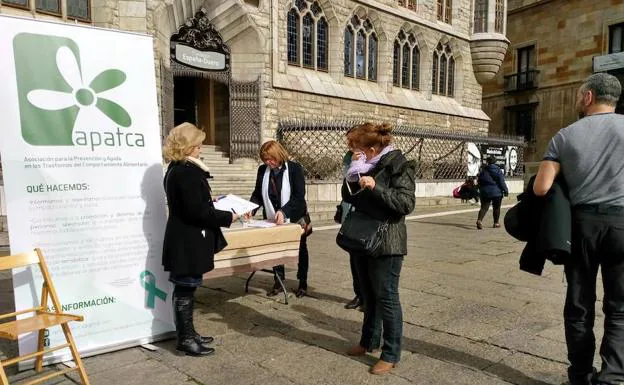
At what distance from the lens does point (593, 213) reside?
2516mm

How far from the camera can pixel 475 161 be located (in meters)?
17.6

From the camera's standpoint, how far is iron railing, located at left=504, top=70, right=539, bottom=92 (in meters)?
29.1

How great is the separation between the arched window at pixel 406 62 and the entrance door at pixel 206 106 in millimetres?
8889

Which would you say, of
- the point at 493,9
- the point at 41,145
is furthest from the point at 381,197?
the point at 493,9

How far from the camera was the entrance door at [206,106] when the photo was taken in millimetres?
15828

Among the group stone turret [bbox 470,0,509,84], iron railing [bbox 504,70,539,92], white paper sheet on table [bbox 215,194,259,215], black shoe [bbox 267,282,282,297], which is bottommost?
black shoe [bbox 267,282,282,297]

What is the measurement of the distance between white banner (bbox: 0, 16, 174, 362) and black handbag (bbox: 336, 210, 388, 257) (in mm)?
1595

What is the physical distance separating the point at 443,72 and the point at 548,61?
30.9 feet

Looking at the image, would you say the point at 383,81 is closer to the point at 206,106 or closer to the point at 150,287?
the point at 206,106

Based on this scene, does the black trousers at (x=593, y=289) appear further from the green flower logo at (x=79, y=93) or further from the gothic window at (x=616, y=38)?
the gothic window at (x=616, y=38)

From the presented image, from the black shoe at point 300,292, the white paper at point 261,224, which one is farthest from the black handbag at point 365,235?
the black shoe at point 300,292

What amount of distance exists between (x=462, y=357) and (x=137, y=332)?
2.44 m

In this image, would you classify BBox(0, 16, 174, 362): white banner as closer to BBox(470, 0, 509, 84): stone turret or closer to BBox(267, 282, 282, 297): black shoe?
BBox(267, 282, 282, 297): black shoe

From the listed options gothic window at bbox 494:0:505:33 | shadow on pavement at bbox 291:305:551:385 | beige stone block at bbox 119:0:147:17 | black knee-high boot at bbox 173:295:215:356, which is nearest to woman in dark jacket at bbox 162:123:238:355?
black knee-high boot at bbox 173:295:215:356
